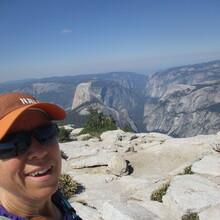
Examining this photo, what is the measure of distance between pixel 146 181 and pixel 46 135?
48.6ft

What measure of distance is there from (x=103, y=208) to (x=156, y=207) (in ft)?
9.45

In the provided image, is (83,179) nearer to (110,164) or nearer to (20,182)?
(110,164)

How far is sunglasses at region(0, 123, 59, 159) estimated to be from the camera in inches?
112

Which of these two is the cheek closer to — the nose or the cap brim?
the nose

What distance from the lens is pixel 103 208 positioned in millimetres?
10977

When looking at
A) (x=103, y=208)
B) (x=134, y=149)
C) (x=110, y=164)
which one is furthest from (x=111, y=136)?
(x=103, y=208)

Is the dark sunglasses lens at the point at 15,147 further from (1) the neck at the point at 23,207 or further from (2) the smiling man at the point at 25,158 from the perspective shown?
(1) the neck at the point at 23,207

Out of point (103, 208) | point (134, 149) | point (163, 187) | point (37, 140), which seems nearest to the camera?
point (37, 140)

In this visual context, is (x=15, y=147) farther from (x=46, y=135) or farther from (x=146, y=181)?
(x=146, y=181)

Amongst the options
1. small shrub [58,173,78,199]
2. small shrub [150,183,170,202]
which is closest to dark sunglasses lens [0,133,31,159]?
small shrub [150,183,170,202]

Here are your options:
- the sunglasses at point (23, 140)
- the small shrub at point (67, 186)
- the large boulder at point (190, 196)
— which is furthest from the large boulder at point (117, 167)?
the sunglasses at point (23, 140)

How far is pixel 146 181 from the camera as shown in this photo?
661 inches

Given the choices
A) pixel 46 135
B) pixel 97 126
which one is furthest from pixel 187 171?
pixel 97 126

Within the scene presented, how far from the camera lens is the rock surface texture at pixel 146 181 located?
11.1 m
